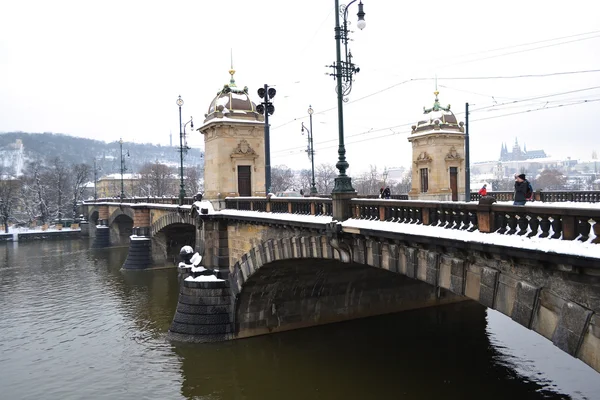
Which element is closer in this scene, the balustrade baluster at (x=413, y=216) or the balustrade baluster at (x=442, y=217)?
the balustrade baluster at (x=442, y=217)

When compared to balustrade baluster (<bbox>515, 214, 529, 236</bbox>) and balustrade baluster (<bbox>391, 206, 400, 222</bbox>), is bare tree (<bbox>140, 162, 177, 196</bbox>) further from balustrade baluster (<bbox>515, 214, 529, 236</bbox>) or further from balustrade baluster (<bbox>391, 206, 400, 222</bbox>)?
balustrade baluster (<bbox>515, 214, 529, 236</bbox>)

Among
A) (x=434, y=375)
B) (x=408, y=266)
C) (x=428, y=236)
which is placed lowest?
(x=434, y=375)

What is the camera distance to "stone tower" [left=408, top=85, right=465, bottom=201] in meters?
29.5

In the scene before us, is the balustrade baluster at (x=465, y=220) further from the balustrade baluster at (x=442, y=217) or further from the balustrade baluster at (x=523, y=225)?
the balustrade baluster at (x=523, y=225)

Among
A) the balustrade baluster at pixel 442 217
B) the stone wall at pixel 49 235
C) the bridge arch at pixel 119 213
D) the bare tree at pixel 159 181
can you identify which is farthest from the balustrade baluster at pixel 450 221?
the bare tree at pixel 159 181

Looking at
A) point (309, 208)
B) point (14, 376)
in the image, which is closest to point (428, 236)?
point (309, 208)

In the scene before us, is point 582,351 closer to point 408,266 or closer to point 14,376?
point 408,266

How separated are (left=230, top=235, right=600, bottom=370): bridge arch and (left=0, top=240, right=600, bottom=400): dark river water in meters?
5.28

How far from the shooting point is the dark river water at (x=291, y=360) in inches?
595

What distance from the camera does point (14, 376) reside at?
16469mm

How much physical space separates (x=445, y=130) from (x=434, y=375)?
17187 mm

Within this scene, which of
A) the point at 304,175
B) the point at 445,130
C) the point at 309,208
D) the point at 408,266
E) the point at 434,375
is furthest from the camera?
the point at 304,175

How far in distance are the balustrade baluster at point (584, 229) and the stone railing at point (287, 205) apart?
7.03 m

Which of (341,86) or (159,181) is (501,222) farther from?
(159,181)
